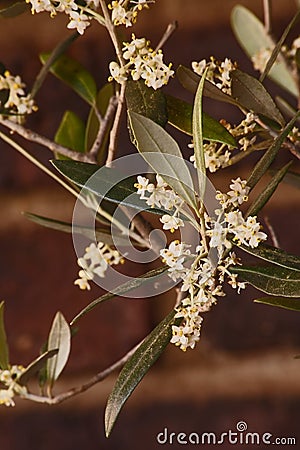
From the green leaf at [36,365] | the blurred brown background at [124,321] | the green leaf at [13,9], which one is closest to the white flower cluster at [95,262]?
the green leaf at [36,365]

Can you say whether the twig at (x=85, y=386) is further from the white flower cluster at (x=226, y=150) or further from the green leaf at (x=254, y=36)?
the green leaf at (x=254, y=36)

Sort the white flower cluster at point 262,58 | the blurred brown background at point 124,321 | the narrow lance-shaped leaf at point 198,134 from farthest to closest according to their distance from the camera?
the blurred brown background at point 124,321, the white flower cluster at point 262,58, the narrow lance-shaped leaf at point 198,134

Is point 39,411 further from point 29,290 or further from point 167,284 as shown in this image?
point 167,284

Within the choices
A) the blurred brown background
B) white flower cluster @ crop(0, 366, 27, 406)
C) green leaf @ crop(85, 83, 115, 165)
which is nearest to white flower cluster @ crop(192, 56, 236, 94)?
green leaf @ crop(85, 83, 115, 165)

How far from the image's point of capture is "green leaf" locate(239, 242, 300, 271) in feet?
1.20

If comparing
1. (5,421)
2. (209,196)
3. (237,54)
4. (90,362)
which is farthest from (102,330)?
(209,196)

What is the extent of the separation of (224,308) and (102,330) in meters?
0.13

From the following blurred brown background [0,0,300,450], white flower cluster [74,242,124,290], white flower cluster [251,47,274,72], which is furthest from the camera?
blurred brown background [0,0,300,450]

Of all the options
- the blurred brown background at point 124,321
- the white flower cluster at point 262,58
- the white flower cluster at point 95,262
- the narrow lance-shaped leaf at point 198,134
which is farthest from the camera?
the blurred brown background at point 124,321

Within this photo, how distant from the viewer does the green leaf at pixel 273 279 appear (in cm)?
38

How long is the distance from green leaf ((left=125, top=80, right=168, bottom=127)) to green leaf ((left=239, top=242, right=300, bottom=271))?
0.26 ft

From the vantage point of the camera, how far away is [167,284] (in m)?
0.45

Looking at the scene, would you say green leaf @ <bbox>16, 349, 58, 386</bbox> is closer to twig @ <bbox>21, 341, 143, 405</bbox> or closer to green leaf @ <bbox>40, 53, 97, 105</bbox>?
twig @ <bbox>21, 341, 143, 405</bbox>

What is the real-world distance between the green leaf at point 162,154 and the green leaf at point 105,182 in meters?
0.02
